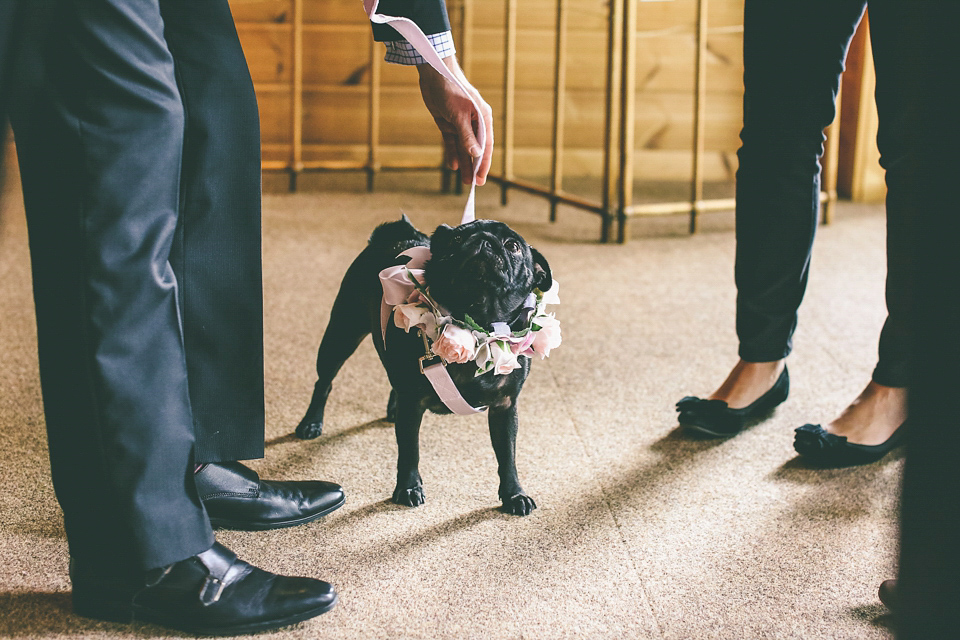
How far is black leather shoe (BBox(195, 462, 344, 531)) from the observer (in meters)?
1.03

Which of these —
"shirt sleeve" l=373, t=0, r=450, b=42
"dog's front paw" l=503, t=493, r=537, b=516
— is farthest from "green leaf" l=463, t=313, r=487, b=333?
"shirt sleeve" l=373, t=0, r=450, b=42

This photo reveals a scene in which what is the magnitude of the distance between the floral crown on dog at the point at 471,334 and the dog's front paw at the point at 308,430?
1.24 ft

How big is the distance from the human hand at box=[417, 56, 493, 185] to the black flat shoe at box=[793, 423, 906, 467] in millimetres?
625

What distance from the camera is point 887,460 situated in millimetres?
1267

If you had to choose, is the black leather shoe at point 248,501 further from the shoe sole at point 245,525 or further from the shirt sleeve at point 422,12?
the shirt sleeve at point 422,12

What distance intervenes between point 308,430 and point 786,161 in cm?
83

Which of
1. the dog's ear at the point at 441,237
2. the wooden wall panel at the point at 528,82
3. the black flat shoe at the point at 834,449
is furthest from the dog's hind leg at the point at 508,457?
the wooden wall panel at the point at 528,82

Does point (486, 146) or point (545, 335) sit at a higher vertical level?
point (486, 146)

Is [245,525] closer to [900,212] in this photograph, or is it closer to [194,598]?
[194,598]

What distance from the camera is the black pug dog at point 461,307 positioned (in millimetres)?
972

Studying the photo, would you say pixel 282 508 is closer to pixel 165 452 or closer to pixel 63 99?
pixel 165 452

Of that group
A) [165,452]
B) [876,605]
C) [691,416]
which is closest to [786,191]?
[691,416]

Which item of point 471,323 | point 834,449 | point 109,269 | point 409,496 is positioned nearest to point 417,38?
point 471,323

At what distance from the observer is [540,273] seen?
104 cm
